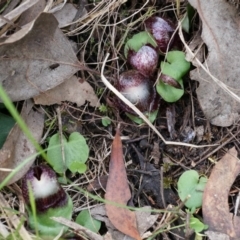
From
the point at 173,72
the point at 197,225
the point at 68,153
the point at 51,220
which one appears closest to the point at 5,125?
the point at 68,153

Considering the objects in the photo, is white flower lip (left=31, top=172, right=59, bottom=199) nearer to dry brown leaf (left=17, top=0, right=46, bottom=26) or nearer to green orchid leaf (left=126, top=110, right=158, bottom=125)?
green orchid leaf (left=126, top=110, right=158, bottom=125)

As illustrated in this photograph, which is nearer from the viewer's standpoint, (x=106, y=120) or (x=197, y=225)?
(x=197, y=225)

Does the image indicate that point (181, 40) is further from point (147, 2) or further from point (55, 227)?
point (55, 227)

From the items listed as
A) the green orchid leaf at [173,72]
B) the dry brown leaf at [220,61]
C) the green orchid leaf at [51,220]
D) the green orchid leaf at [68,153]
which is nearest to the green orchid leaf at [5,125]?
the green orchid leaf at [68,153]

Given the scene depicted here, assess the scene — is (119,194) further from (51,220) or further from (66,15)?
(66,15)

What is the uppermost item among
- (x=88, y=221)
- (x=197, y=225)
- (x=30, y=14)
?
(x=30, y=14)

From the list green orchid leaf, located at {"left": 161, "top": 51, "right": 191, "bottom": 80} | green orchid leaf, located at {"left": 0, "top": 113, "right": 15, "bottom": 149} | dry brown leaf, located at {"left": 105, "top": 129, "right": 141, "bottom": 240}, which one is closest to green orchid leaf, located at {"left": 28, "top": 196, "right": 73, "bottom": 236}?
dry brown leaf, located at {"left": 105, "top": 129, "right": 141, "bottom": 240}

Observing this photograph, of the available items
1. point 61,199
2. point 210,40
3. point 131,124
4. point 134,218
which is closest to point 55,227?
point 61,199

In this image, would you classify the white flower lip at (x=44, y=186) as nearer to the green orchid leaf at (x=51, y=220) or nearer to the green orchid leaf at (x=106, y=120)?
the green orchid leaf at (x=51, y=220)
